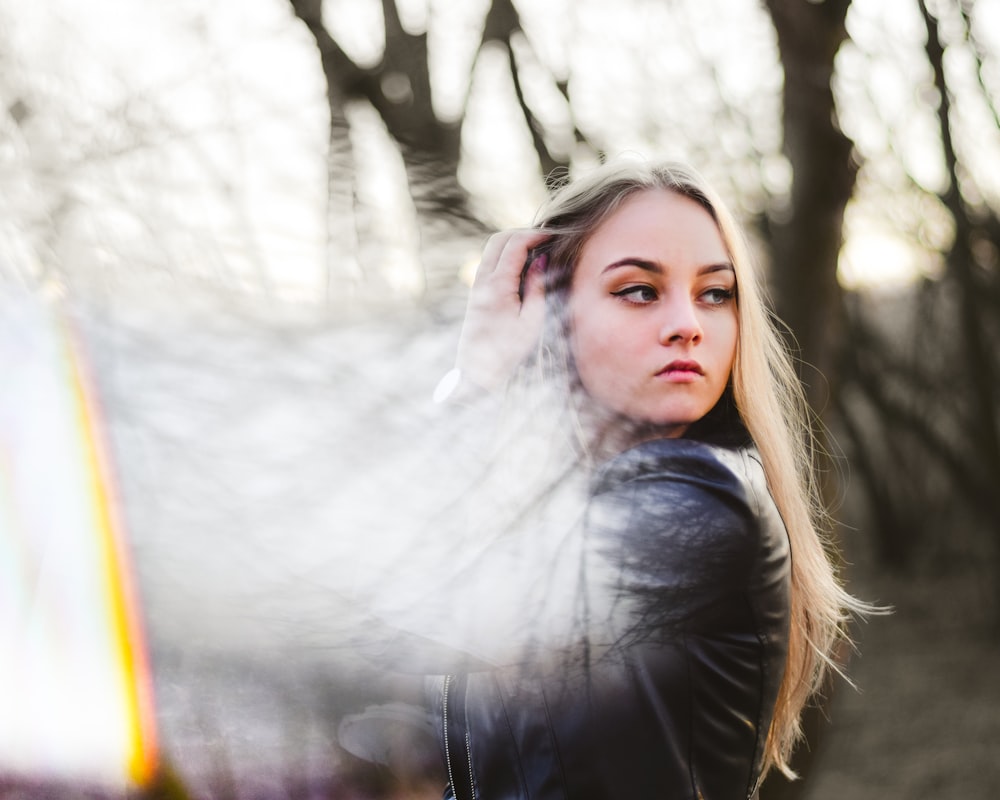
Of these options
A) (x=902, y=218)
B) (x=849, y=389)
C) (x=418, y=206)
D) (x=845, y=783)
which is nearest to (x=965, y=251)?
(x=902, y=218)

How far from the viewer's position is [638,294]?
0.71 metres

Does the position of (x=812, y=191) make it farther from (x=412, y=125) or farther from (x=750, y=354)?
(x=750, y=354)

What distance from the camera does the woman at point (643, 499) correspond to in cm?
66

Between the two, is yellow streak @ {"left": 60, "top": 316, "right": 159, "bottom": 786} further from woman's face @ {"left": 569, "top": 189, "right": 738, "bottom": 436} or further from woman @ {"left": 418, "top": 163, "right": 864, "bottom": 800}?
woman's face @ {"left": 569, "top": 189, "right": 738, "bottom": 436}

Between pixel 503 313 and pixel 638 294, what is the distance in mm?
132

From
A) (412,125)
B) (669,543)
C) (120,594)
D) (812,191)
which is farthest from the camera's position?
(812,191)

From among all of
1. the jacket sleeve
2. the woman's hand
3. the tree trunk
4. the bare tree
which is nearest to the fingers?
the woman's hand

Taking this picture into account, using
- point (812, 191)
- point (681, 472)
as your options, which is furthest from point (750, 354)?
point (812, 191)

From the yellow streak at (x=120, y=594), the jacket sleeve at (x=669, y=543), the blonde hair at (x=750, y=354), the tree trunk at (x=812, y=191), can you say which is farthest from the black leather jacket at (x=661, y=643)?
the tree trunk at (x=812, y=191)

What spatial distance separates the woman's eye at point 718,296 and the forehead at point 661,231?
0.03 meters

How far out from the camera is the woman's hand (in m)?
0.78

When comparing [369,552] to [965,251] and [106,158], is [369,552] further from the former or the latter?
[965,251]

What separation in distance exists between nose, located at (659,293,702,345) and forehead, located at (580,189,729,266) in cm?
4

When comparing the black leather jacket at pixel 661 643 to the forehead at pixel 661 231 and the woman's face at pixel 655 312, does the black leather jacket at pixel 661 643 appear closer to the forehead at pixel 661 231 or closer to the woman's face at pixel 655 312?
the woman's face at pixel 655 312
